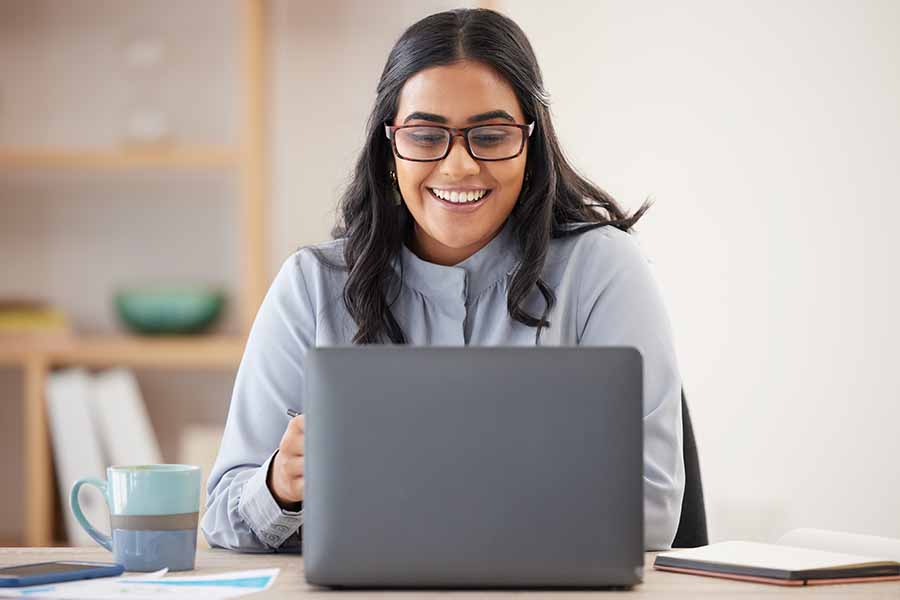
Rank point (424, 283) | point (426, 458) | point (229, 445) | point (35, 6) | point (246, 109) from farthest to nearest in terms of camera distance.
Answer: point (35, 6), point (246, 109), point (424, 283), point (229, 445), point (426, 458)

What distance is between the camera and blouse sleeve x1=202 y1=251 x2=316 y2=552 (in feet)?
4.69

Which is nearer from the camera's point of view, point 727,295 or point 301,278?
point 301,278

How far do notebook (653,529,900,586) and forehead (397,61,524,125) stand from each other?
0.71 metres

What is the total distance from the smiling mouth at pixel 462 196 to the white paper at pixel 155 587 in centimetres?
70

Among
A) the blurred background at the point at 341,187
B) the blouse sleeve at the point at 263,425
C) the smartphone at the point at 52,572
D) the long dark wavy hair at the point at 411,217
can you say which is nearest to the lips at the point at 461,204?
the long dark wavy hair at the point at 411,217

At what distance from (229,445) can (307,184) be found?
1.84m

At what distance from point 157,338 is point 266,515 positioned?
77.2 inches

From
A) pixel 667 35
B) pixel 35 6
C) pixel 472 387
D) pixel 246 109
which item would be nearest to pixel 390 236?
pixel 472 387

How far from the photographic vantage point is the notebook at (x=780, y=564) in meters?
1.17

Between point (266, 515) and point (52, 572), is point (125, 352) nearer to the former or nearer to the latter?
point (266, 515)

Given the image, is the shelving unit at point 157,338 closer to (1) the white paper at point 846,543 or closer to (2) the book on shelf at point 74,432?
(2) the book on shelf at point 74,432

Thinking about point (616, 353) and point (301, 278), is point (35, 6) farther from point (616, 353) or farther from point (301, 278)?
point (616, 353)

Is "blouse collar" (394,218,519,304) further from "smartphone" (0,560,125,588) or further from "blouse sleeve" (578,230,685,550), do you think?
"smartphone" (0,560,125,588)

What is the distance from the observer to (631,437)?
42.7 inches
